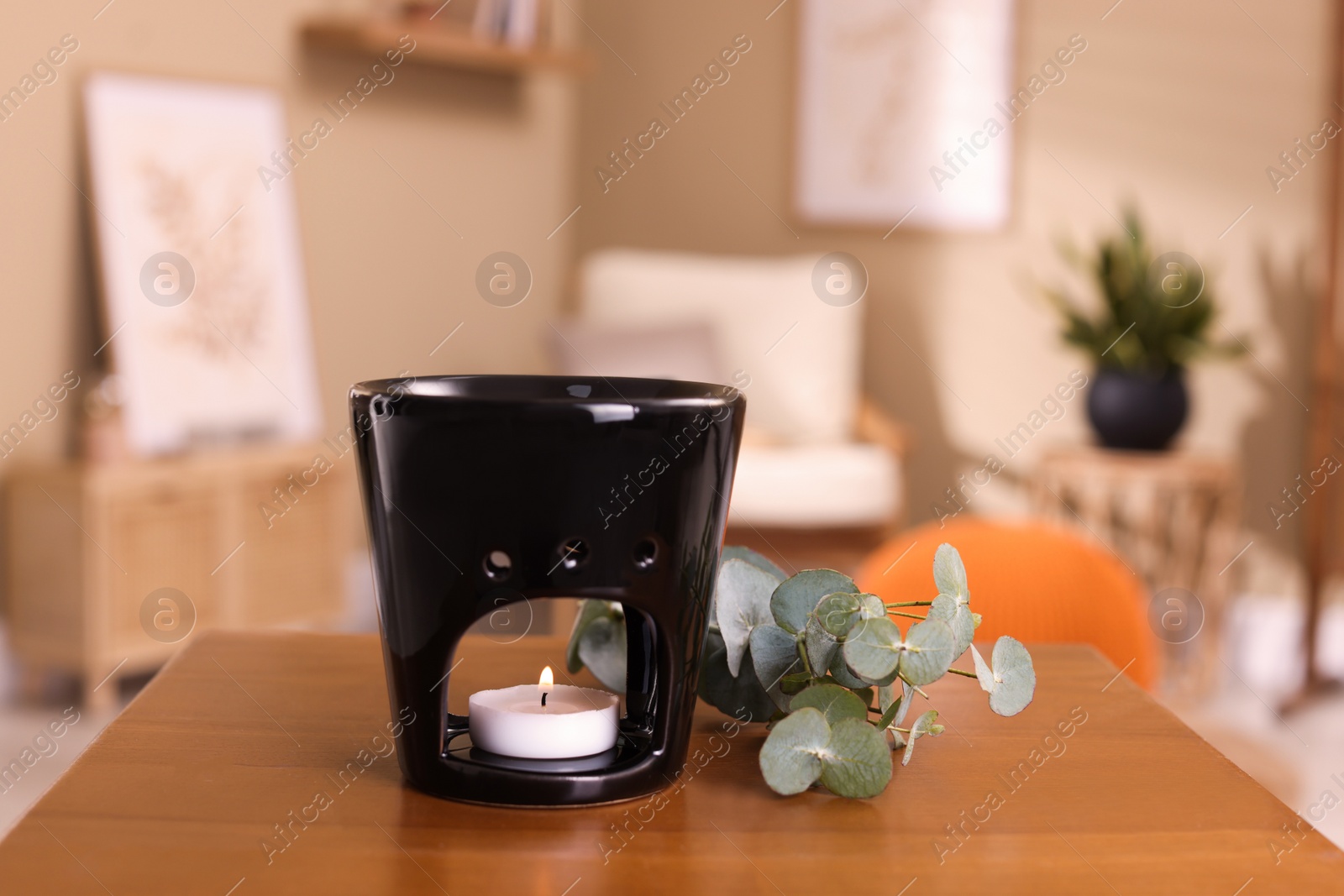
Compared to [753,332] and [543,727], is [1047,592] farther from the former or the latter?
[753,332]

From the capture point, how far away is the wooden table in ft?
1.56

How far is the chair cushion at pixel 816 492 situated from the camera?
3.00 m

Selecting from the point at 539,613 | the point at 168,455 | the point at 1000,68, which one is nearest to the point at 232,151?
the point at 168,455

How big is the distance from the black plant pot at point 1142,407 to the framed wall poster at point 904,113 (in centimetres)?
82

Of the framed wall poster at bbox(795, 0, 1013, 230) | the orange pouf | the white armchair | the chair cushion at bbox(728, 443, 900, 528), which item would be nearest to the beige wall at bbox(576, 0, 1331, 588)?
the framed wall poster at bbox(795, 0, 1013, 230)

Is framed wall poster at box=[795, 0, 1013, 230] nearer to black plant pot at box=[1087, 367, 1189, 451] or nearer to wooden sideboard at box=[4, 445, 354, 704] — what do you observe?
black plant pot at box=[1087, 367, 1189, 451]

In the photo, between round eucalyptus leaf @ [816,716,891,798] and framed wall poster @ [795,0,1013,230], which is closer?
round eucalyptus leaf @ [816,716,891,798]

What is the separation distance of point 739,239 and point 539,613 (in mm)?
1412

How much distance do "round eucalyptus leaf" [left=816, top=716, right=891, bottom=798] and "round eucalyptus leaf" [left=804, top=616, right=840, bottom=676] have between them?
0.04 metres

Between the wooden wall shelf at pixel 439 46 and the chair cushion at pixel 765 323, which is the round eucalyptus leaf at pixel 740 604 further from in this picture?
the chair cushion at pixel 765 323

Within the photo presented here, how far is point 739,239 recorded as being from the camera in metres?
3.99

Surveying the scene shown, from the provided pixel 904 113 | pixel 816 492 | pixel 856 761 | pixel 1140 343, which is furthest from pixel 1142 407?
pixel 856 761

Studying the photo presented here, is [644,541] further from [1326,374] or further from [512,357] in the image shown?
[512,357]

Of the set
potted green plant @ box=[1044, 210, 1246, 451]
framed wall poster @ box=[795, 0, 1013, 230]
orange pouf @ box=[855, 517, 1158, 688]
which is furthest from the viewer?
framed wall poster @ box=[795, 0, 1013, 230]
